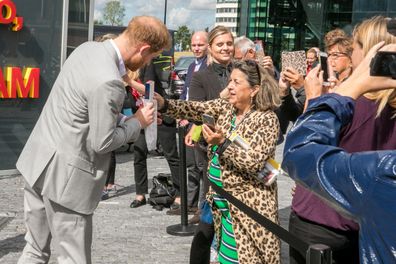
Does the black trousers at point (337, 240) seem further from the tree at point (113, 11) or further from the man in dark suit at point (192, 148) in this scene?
the tree at point (113, 11)

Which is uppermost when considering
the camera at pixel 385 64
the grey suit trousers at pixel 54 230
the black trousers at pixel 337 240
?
the camera at pixel 385 64

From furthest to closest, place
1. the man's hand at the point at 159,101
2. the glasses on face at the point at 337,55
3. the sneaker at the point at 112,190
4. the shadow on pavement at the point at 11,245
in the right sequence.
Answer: the sneaker at the point at 112,190 < the shadow on pavement at the point at 11,245 < the glasses on face at the point at 337,55 < the man's hand at the point at 159,101

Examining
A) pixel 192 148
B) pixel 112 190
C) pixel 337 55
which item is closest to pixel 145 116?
pixel 337 55

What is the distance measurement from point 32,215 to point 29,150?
1.23 feet

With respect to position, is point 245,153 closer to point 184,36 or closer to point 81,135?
point 81,135

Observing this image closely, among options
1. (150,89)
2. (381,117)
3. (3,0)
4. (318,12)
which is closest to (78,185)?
(150,89)

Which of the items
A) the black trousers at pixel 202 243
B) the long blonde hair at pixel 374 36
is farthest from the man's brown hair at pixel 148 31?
the black trousers at pixel 202 243

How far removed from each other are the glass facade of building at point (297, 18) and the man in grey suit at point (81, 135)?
86.2 feet

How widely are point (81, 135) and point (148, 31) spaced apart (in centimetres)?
66

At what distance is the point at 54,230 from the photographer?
3383 millimetres

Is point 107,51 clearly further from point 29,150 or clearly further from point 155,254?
Answer: point 155,254

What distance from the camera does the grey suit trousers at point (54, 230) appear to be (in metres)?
3.37

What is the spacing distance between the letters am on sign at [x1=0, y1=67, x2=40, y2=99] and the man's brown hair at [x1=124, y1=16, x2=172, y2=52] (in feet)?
18.2

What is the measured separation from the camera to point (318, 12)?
33250 millimetres
